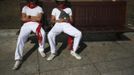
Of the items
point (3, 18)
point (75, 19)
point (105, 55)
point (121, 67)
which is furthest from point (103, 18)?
point (3, 18)

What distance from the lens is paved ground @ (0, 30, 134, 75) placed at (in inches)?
248

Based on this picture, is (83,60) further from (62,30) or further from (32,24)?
(32,24)

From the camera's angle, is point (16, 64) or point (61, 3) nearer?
point (16, 64)

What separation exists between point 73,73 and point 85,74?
0.90ft

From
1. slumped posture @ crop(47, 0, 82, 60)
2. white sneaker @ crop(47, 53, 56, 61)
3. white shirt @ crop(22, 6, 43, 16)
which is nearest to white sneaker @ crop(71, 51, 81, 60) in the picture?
slumped posture @ crop(47, 0, 82, 60)

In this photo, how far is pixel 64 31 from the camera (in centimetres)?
723

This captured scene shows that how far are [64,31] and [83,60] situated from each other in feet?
3.07

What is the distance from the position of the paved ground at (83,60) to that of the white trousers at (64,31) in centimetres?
37

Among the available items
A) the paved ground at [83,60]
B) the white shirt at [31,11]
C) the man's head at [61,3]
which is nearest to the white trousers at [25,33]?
the white shirt at [31,11]

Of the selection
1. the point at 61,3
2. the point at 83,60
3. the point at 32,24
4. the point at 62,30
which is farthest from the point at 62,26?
the point at 83,60

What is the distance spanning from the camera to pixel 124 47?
316 inches

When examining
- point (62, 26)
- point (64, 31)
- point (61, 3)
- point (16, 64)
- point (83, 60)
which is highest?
point (61, 3)

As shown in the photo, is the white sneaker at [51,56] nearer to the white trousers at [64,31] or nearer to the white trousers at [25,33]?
the white trousers at [64,31]

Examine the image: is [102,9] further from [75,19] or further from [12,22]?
[12,22]
